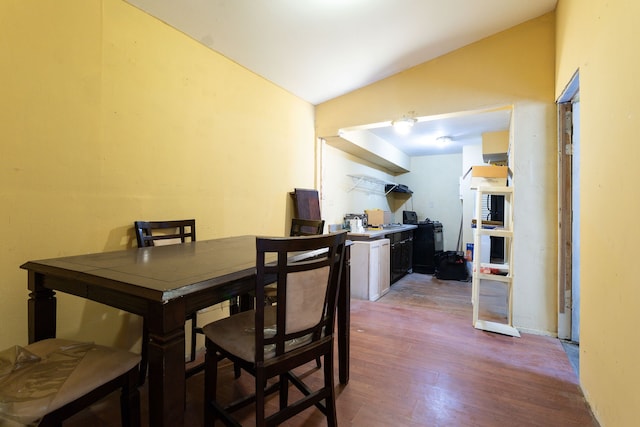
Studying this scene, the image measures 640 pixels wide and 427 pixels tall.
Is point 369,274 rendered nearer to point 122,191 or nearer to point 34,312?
point 122,191

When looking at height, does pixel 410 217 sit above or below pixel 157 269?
above

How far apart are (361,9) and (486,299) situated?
11.7 ft

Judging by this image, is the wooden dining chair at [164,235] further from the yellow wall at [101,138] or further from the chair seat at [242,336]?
the chair seat at [242,336]

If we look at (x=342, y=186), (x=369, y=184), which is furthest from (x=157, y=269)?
(x=369, y=184)

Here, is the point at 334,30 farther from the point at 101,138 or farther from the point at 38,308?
the point at 38,308

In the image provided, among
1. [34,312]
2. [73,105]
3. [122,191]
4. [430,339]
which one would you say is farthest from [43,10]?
[430,339]

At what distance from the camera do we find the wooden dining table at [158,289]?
93cm

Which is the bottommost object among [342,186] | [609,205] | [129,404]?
[129,404]

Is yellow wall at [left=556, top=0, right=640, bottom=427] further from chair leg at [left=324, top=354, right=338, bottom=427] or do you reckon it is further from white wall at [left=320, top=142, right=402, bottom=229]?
white wall at [left=320, top=142, right=402, bottom=229]

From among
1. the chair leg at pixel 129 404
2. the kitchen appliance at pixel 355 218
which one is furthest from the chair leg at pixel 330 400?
the kitchen appliance at pixel 355 218

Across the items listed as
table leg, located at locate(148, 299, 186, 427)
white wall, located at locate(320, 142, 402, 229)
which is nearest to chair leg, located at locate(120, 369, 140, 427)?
table leg, located at locate(148, 299, 186, 427)

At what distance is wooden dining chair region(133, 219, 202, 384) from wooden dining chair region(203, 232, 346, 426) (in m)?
0.67

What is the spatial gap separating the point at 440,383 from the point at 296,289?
4.48ft

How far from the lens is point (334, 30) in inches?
96.1
